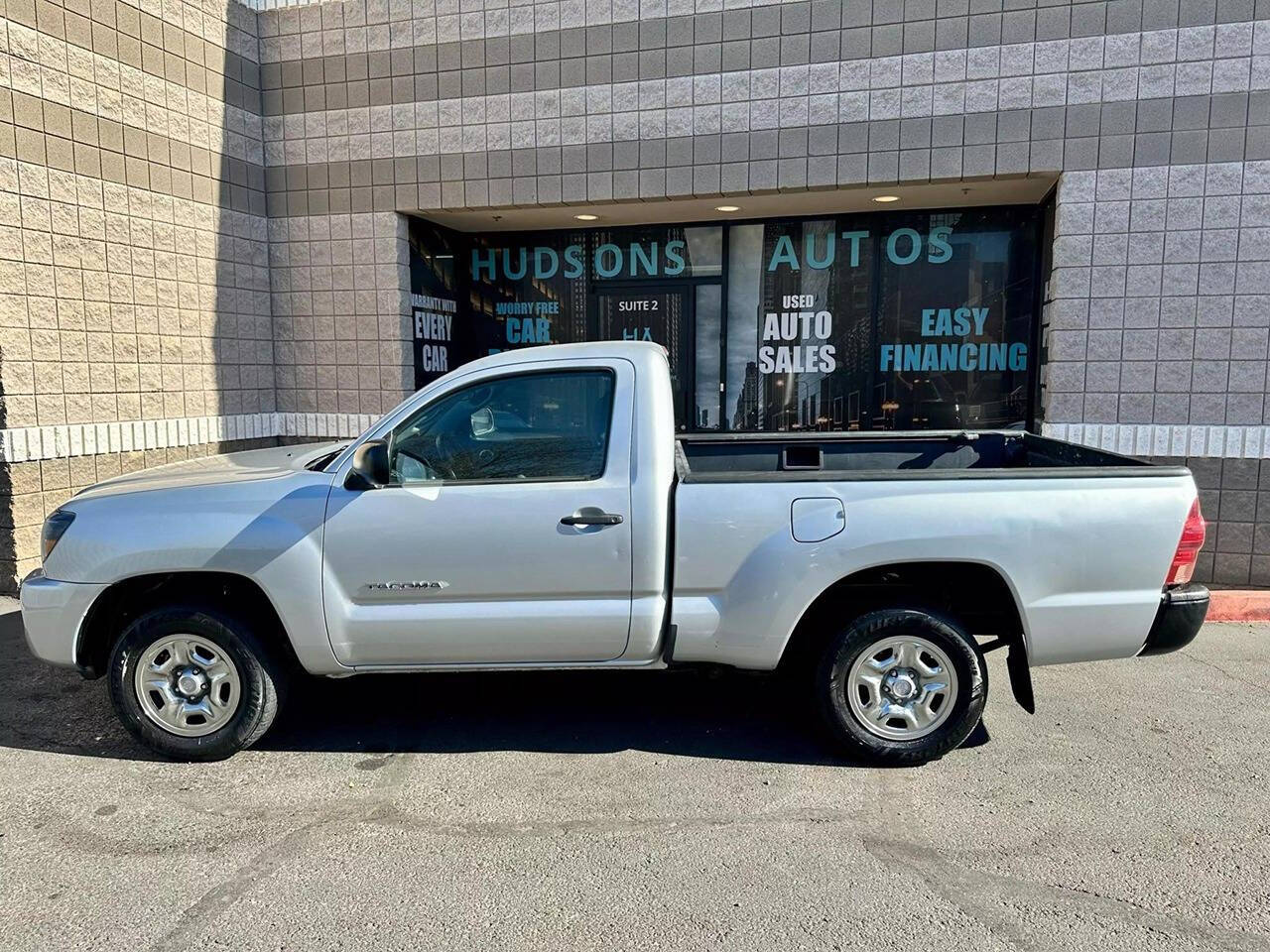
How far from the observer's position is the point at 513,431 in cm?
435

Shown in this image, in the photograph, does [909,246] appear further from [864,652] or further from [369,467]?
[369,467]

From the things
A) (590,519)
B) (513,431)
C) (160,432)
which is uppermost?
(513,431)

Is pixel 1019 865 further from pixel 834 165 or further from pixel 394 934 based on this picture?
pixel 834 165

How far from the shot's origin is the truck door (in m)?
4.17

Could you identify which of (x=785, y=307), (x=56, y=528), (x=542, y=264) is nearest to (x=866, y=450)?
(x=785, y=307)

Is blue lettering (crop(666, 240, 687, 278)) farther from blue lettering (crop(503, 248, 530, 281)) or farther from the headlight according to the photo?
the headlight

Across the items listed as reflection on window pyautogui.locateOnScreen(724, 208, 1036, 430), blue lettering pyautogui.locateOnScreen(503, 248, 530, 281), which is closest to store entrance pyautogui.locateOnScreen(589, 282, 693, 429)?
reflection on window pyautogui.locateOnScreen(724, 208, 1036, 430)

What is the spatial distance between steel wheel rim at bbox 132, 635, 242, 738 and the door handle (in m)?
1.74

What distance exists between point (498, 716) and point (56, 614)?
2177 millimetres

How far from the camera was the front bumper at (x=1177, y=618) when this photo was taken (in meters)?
4.11

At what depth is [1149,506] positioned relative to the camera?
4039 millimetres

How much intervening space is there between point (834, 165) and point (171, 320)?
6132mm

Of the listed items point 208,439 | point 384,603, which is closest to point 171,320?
point 208,439

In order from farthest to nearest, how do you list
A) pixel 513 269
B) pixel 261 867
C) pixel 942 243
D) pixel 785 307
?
pixel 513 269, pixel 785 307, pixel 942 243, pixel 261 867
